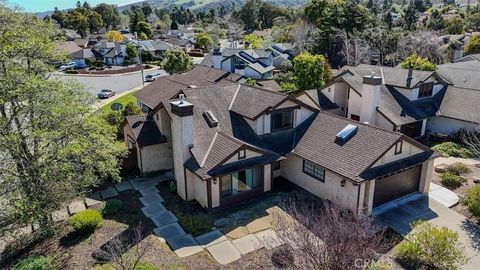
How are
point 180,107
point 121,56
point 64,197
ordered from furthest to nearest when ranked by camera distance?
1. point 121,56
2. point 180,107
3. point 64,197

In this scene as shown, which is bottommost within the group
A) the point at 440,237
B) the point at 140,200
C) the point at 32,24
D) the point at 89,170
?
the point at 140,200

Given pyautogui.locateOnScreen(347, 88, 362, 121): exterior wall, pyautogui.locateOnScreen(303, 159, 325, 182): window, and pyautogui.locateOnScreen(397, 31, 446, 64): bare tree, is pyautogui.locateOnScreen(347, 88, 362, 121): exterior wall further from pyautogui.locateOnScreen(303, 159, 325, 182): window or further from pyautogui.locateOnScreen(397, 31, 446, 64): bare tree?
pyautogui.locateOnScreen(397, 31, 446, 64): bare tree

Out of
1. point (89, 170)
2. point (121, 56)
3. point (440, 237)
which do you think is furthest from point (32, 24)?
point (121, 56)

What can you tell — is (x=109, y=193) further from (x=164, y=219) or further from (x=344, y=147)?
(x=344, y=147)

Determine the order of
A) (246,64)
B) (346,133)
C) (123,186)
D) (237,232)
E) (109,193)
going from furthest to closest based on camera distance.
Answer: (246,64)
(123,186)
(109,193)
(346,133)
(237,232)

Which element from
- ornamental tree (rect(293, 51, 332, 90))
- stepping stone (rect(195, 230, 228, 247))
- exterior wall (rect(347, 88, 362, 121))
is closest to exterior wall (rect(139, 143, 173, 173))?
stepping stone (rect(195, 230, 228, 247))

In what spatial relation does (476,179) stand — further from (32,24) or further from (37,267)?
(32,24)

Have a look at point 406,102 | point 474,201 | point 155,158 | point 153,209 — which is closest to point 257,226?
point 153,209
